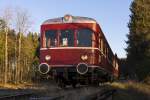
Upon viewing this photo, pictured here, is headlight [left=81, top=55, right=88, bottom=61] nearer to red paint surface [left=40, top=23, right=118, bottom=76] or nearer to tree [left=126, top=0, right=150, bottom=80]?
red paint surface [left=40, top=23, right=118, bottom=76]

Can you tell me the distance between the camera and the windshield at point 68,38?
2023 centimetres

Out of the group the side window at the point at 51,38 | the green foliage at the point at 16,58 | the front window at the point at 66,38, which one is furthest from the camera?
the green foliage at the point at 16,58

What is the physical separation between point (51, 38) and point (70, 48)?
1.16 m

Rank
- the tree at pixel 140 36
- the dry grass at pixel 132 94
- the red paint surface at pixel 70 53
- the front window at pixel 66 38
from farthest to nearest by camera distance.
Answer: the tree at pixel 140 36 → the front window at pixel 66 38 → the dry grass at pixel 132 94 → the red paint surface at pixel 70 53

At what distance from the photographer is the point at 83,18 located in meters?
21.0

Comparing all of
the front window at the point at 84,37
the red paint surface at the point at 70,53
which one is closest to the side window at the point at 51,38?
the red paint surface at the point at 70,53

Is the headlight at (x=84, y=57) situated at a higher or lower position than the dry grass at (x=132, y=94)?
higher

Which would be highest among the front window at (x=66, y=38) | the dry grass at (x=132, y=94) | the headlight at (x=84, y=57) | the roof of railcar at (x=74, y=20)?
the roof of railcar at (x=74, y=20)

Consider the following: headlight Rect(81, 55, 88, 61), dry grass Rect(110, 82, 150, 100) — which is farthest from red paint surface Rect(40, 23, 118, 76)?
dry grass Rect(110, 82, 150, 100)

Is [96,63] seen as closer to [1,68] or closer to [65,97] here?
[65,97]

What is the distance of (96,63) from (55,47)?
2.04 meters

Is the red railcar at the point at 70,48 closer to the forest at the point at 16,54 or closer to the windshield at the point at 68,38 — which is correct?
the windshield at the point at 68,38

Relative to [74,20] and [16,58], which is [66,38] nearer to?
[74,20]

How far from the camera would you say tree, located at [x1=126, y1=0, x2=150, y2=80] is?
1629 inches
